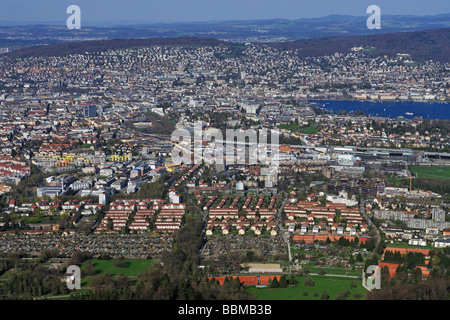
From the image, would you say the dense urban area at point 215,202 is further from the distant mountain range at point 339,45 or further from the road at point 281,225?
the distant mountain range at point 339,45

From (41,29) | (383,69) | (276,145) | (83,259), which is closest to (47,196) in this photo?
(83,259)

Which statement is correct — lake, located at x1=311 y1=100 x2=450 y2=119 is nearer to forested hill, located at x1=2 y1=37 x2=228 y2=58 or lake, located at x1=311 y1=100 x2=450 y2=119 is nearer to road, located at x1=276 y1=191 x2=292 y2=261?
road, located at x1=276 y1=191 x2=292 y2=261

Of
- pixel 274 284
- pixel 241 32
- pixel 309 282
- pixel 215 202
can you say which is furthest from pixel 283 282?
pixel 241 32

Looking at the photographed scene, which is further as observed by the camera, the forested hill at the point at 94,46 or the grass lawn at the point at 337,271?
the forested hill at the point at 94,46

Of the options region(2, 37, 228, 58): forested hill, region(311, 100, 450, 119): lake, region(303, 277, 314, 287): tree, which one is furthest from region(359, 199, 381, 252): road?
region(2, 37, 228, 58): forested hill

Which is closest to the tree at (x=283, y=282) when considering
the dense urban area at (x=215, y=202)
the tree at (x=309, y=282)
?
the dense urban area at (x=215, y=202)

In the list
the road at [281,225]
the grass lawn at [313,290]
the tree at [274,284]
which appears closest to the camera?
the grass lawn at [313,290]

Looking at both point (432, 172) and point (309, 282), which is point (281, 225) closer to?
point (309, 282)
